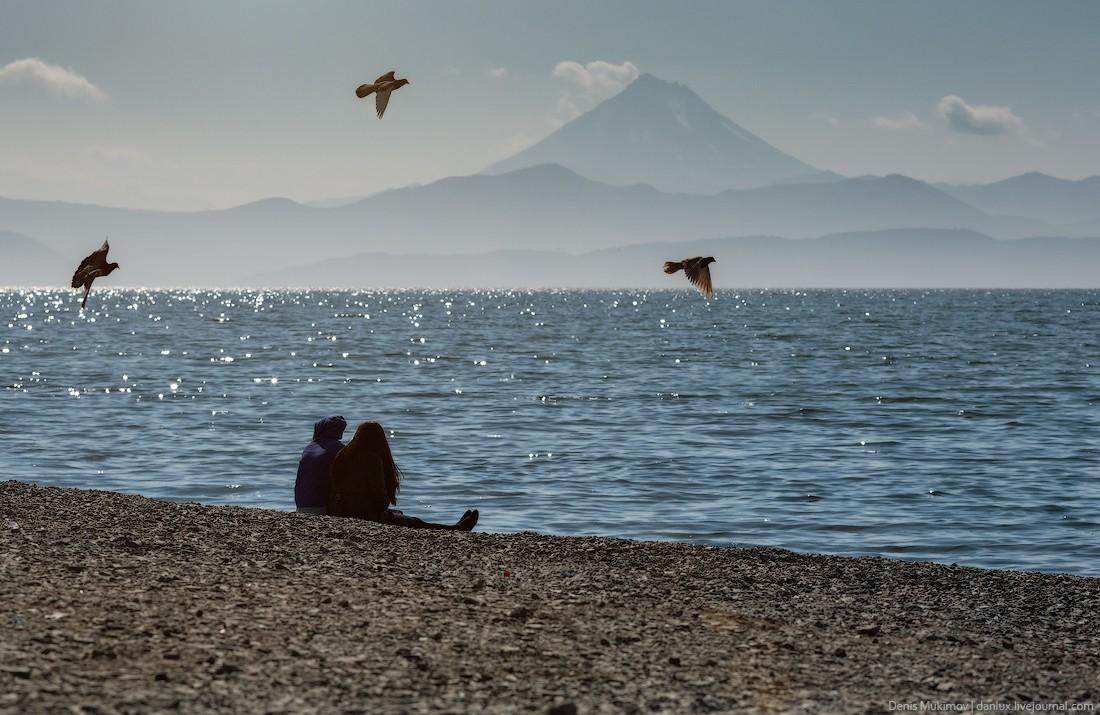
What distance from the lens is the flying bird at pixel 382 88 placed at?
13.4m

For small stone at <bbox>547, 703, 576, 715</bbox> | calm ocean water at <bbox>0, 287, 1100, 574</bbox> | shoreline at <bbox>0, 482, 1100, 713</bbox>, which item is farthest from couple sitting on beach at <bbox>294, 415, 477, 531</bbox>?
small stone at <bbox>547, 703, 576, 715</bbox>

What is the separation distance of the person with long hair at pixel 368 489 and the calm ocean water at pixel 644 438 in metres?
2.82

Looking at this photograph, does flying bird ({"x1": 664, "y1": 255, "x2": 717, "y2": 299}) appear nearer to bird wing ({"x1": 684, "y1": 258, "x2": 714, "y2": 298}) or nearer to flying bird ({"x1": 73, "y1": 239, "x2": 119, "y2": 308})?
bird wing ({"x1": 684, "y1": 258, "x2": 714, "y2": 298})

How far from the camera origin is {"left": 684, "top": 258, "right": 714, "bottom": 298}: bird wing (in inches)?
560

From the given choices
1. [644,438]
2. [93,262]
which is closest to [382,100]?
[93,262]

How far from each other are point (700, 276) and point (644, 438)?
1163 cm

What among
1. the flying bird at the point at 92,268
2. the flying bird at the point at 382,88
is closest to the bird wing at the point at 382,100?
the flying bird at the point at 382,88

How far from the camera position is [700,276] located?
47.7 feet

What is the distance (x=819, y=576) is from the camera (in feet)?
39.5

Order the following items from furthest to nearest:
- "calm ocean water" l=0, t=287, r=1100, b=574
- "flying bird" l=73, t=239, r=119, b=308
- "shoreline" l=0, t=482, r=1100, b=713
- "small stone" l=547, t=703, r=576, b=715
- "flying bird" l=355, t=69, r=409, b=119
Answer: "calm ocean water" l=0, t=287, r=1100, b=574, "flying bird" l=355, t=69, r=409, b=119, "flying bird" l=73, t=239, r=119, b=308, "shoreline" l=0, t=482, r=1100, b=713, "small stone" l=547, t=703, r=576, b=715

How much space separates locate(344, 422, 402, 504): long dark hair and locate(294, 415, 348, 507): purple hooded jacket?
1.55 feet

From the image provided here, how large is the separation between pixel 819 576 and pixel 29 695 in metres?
7.53

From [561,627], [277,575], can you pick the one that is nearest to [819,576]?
[561,627]

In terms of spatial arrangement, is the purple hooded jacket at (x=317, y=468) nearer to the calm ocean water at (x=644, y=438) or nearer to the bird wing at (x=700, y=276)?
the calm ocean water at (x=644, y=438)
